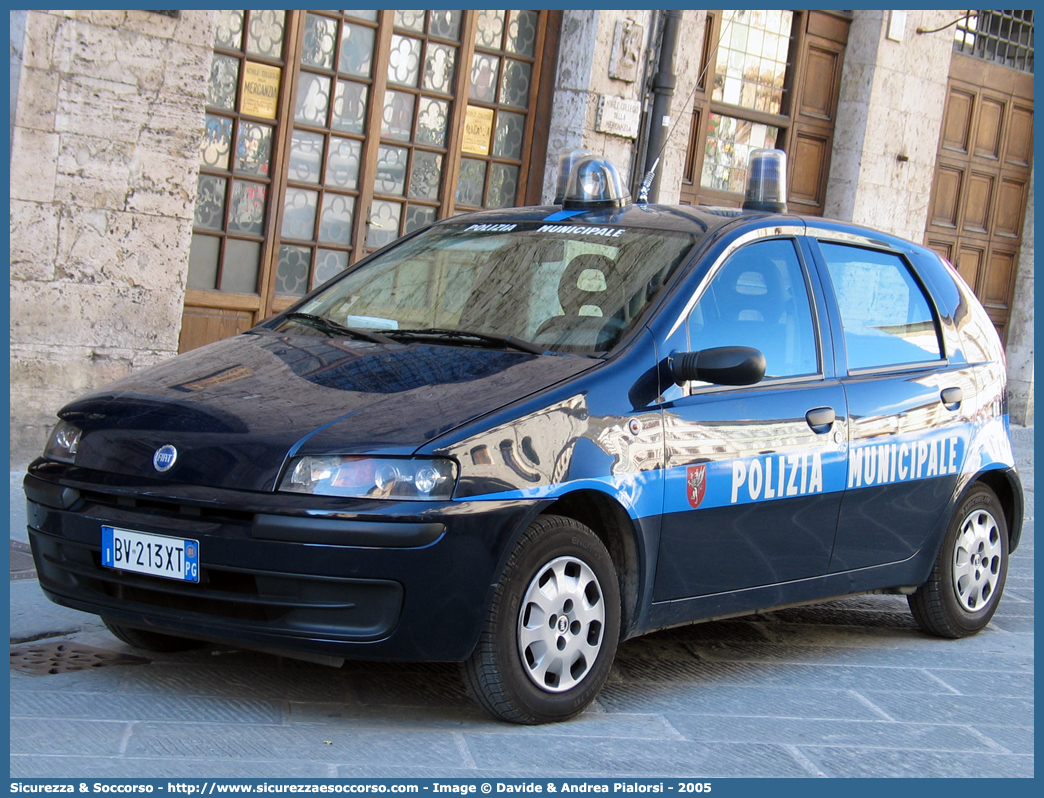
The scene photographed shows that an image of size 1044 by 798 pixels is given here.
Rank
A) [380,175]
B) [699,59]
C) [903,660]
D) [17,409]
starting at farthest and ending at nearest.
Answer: [699,59], [380,175], [17,409], [903,660]

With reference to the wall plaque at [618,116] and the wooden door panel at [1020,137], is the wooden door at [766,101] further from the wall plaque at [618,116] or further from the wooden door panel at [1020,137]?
the wooden door panel at [1020,137]

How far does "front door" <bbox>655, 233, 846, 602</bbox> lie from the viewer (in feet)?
14.7

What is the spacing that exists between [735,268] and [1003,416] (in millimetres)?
1879

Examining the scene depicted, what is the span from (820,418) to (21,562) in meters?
3.35

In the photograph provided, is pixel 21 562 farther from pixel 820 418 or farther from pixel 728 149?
pixel 728 149

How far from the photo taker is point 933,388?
5.57 m

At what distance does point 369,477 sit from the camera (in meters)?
3.78

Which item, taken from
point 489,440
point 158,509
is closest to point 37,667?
point 158,509

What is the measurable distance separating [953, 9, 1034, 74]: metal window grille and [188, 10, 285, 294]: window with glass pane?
8418 millimetres

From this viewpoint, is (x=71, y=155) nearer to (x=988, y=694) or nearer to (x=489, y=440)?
(x=489, y=440)

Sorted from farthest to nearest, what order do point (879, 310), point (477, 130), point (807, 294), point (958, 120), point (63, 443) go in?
point (958, 120)
point (477, 130)
point (879, 310)
point (807, 294)
point (63, 443)

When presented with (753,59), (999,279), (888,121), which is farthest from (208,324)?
(999,279)

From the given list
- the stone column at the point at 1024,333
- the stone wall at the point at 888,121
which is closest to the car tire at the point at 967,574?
the stone wall at the point at 888,121

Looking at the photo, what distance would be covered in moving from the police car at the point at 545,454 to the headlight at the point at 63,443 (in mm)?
10
